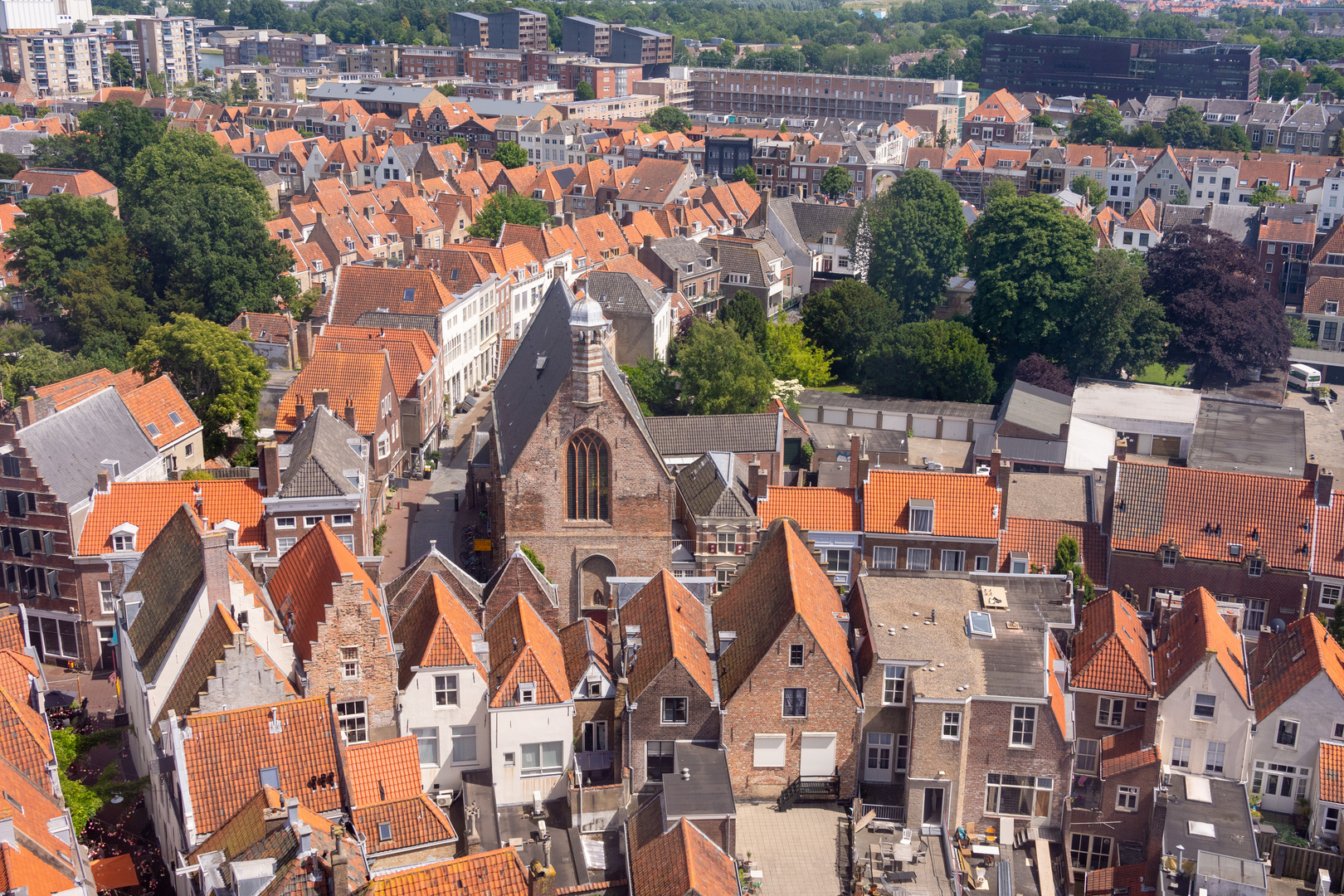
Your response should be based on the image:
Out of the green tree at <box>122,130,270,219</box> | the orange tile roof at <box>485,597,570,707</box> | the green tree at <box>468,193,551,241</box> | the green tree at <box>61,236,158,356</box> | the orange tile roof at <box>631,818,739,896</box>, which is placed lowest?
the orange tile roof at <box>631,818,739,896</box>

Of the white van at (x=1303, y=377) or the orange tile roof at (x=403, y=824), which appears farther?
the white van at (x=1303, y=377)

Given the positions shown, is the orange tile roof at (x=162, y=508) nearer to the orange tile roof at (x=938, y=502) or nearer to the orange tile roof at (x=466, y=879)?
the orange tile roof at (x=466, y=879)

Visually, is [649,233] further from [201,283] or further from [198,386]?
[198,386]

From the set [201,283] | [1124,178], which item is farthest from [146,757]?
[1124,178]

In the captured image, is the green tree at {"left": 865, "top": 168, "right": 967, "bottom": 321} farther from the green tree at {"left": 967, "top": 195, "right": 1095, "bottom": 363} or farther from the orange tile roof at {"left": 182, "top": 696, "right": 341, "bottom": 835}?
the orange tile roof at {"left": 182, "top": 696, "right": 341, "bottom": 835}

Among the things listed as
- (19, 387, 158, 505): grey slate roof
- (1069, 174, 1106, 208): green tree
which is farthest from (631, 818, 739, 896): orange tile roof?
(1069, 174, 1106, 208): green tree

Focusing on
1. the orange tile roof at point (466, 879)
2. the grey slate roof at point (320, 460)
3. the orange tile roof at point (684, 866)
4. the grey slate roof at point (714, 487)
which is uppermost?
the grey slate roof at point (320, 460)

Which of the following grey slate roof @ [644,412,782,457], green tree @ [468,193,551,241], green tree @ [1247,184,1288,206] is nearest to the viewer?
grey slate roof @ [644,412,782,457]

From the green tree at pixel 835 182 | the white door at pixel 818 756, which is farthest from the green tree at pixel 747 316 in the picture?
the green tree at pixel 835 182
